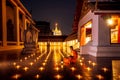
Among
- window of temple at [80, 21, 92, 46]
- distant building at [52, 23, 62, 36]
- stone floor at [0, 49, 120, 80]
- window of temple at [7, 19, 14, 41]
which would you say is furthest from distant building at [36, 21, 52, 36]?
stone floor at [0, 49, 120, 80]

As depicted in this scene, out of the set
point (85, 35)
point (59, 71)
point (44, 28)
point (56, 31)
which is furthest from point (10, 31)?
point (56, 31)

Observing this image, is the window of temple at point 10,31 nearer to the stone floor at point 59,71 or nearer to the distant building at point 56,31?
the stone floor at point 59,71

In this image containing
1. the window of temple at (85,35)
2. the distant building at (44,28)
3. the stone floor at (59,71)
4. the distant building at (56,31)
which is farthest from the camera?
the distant building at (56,31)

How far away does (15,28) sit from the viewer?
27422 millimetres

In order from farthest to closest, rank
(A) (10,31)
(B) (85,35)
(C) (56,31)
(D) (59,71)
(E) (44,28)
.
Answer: (C) (56,31), (E) (44,28), (A) (10,31), (B) (85,35), (D) (59,71)

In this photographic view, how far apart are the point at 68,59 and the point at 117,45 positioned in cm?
482

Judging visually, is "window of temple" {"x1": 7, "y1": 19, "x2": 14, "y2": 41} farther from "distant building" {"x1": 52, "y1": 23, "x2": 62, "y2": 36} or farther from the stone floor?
"distant building" {"x1": 52, "y1": 23, "x2": 62, "y2": 36}

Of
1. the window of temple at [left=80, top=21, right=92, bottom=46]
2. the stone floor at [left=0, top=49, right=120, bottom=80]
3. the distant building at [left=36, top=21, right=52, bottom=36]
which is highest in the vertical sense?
the distant building at [left=36, top=21, right=52, bottom=36]

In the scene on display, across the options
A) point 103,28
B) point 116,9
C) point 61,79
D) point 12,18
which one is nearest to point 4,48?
point 12,18

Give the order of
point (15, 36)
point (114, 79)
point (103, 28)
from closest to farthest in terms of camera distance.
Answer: point (114, 79)
point (103, 28)
point (15, 36)

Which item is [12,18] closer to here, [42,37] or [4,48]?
[4,48]

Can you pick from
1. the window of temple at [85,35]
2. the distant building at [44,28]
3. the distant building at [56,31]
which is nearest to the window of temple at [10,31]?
the window of temple at [85,35]

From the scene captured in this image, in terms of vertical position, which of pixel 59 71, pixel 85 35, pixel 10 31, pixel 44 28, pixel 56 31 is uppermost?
pixel 56 31

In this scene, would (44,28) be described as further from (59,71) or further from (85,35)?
(59,71)
